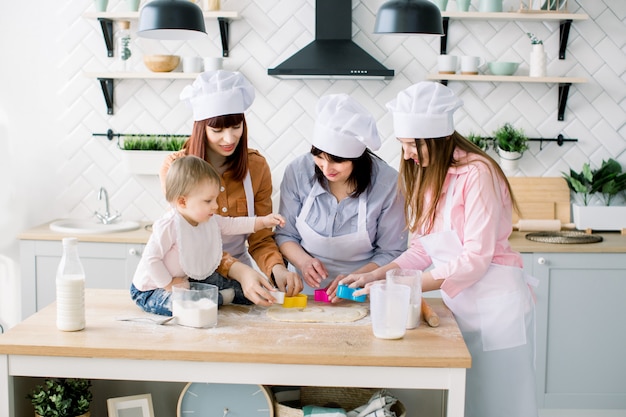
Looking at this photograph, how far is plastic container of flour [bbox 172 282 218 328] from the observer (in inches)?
86.4

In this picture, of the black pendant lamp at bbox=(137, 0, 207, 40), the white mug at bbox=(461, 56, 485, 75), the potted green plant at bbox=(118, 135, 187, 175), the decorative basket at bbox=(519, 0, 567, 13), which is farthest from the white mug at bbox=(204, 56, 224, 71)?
the decorative basket at bbox=(519, 0, 567, 13)

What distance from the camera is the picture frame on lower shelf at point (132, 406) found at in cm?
227

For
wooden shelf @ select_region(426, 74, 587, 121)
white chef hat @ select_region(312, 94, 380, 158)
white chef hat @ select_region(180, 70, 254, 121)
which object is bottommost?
white chef hat @ select_region(312, 94, 380, 158)

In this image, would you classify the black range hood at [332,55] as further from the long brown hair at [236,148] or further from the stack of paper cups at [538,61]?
the long brown hair at [236,148]

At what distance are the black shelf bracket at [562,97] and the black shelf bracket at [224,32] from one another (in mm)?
1902

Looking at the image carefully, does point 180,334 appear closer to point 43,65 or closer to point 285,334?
point 285,334

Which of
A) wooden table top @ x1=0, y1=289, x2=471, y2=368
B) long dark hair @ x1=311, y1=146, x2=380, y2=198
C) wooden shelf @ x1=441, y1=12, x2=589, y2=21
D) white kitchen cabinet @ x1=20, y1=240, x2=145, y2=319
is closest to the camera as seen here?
wooden table top @ x1=0, y1=289, x2=471, y2=368

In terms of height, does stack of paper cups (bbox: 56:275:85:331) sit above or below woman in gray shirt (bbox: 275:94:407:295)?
below

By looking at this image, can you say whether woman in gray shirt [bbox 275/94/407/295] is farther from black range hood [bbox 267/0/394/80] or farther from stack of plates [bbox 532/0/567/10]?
stack of plates [bbox 532/0/567/10]

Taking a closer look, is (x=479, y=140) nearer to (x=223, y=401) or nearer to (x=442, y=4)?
(x=442, y=4)

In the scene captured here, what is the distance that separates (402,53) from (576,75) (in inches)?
39.3

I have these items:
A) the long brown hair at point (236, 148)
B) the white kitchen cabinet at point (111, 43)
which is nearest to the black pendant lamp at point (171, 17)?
the long brown hair at point (236, 148)

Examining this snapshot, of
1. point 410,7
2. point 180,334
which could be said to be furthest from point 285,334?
point 410,7

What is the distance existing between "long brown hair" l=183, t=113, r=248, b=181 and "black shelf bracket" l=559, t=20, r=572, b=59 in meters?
2.42
